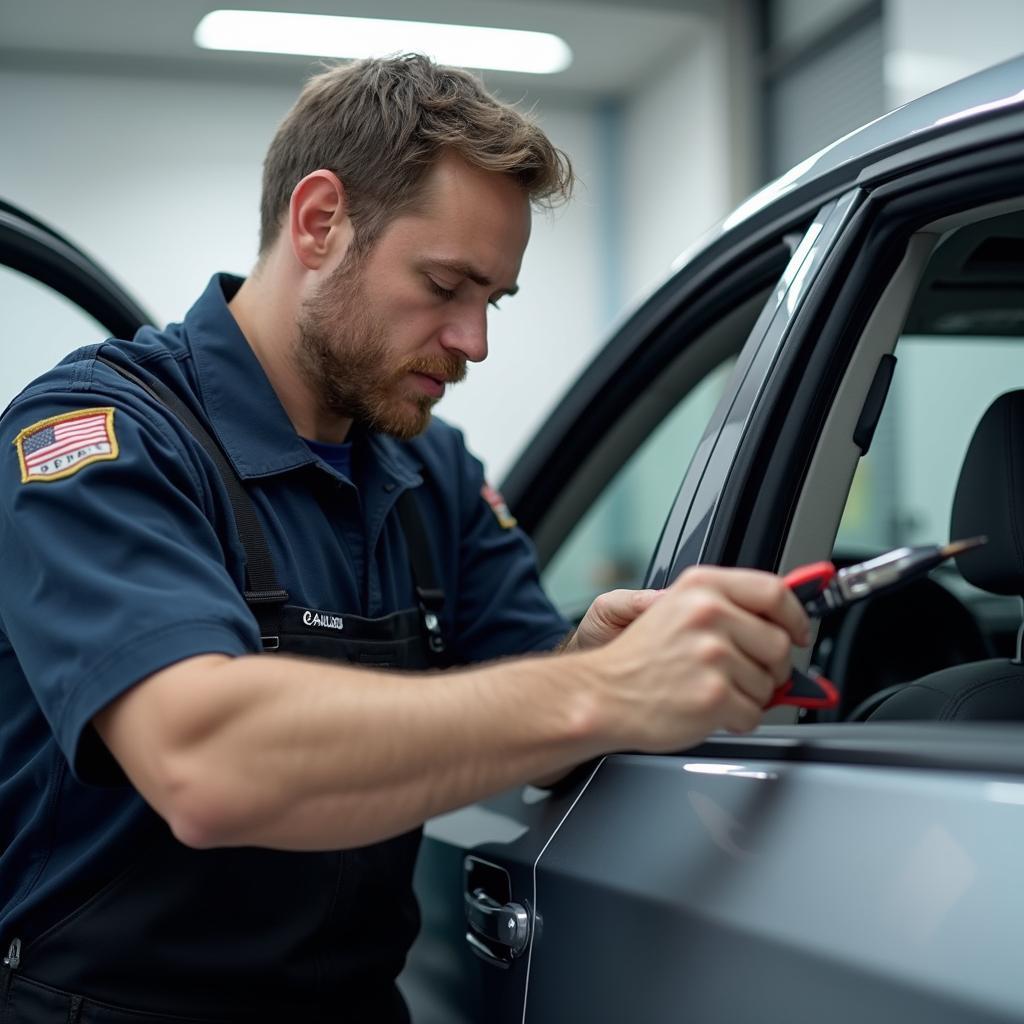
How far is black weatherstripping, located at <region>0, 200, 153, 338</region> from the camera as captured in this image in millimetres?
1520

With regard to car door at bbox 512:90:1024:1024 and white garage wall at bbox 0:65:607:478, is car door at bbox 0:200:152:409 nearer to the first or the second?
car door at bbox 512:90:1024:1024

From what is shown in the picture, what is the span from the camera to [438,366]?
1291 millimetres

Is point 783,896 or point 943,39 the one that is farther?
point 943,39

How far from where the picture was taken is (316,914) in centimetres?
109

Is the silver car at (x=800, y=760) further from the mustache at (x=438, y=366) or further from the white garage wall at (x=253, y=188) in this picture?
the white garage wall at (x=253, y=188)

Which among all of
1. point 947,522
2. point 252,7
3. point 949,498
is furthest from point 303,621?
point 252,7

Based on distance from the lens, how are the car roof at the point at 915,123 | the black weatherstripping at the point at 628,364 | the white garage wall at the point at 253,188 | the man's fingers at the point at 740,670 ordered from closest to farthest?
the man's fingers at the point at 740,670 → the car roof at the point at 915,123 → the black weatherstripping at the point at 628,364 → the white garage wall at the point at 253,188

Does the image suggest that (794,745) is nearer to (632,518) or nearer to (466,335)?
(466,335)

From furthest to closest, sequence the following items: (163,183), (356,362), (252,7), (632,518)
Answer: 1. (632,518)
2. (163,183)
3. (252,7)
4. (356,362)

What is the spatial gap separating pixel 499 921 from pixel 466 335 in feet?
1.86

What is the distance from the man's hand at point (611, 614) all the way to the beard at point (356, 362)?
11.6 inches

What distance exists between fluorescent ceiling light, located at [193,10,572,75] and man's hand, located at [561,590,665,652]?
478 cm

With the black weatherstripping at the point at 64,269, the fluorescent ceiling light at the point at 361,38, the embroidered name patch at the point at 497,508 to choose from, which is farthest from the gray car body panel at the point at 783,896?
the fluorescent ceiling light at the point at 361,38

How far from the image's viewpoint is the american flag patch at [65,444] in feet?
2.99
